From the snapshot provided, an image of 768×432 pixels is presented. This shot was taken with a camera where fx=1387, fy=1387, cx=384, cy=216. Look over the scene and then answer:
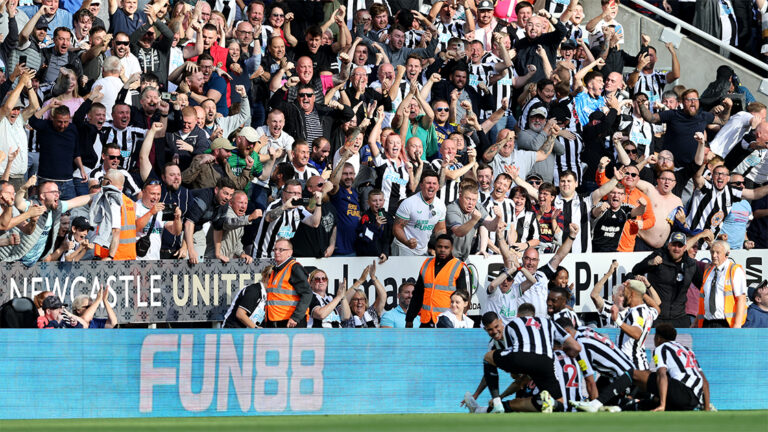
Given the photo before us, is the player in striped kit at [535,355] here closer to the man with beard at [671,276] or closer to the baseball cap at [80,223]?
the man with beard at [671,276]

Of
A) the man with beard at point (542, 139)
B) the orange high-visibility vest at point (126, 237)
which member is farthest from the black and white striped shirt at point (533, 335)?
the man with beard at point (542, 139)

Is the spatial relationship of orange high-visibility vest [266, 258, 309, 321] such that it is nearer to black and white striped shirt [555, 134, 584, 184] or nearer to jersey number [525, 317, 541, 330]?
jersey number [525, 317, 541, 330]

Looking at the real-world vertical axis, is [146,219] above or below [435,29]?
below

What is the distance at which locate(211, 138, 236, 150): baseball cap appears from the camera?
607 inches

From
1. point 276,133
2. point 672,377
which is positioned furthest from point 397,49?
point 672,377

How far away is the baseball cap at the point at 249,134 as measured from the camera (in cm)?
1551

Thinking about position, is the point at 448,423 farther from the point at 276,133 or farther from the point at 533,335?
the point at 276,133

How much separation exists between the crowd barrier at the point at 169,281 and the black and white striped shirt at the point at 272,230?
1.22ft

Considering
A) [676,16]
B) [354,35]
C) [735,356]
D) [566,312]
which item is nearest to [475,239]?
[566,312]

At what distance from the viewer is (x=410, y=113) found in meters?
16.8

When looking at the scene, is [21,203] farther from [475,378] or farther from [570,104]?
[570,104]

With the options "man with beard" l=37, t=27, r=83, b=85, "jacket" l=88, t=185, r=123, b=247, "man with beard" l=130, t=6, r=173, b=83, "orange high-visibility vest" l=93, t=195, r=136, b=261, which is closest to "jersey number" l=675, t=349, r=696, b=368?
"orange high-visibility vest" l=93, t=195, r=136, b=261

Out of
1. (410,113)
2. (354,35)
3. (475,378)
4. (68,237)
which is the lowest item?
(475,378)

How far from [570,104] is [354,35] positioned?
9.70ft
